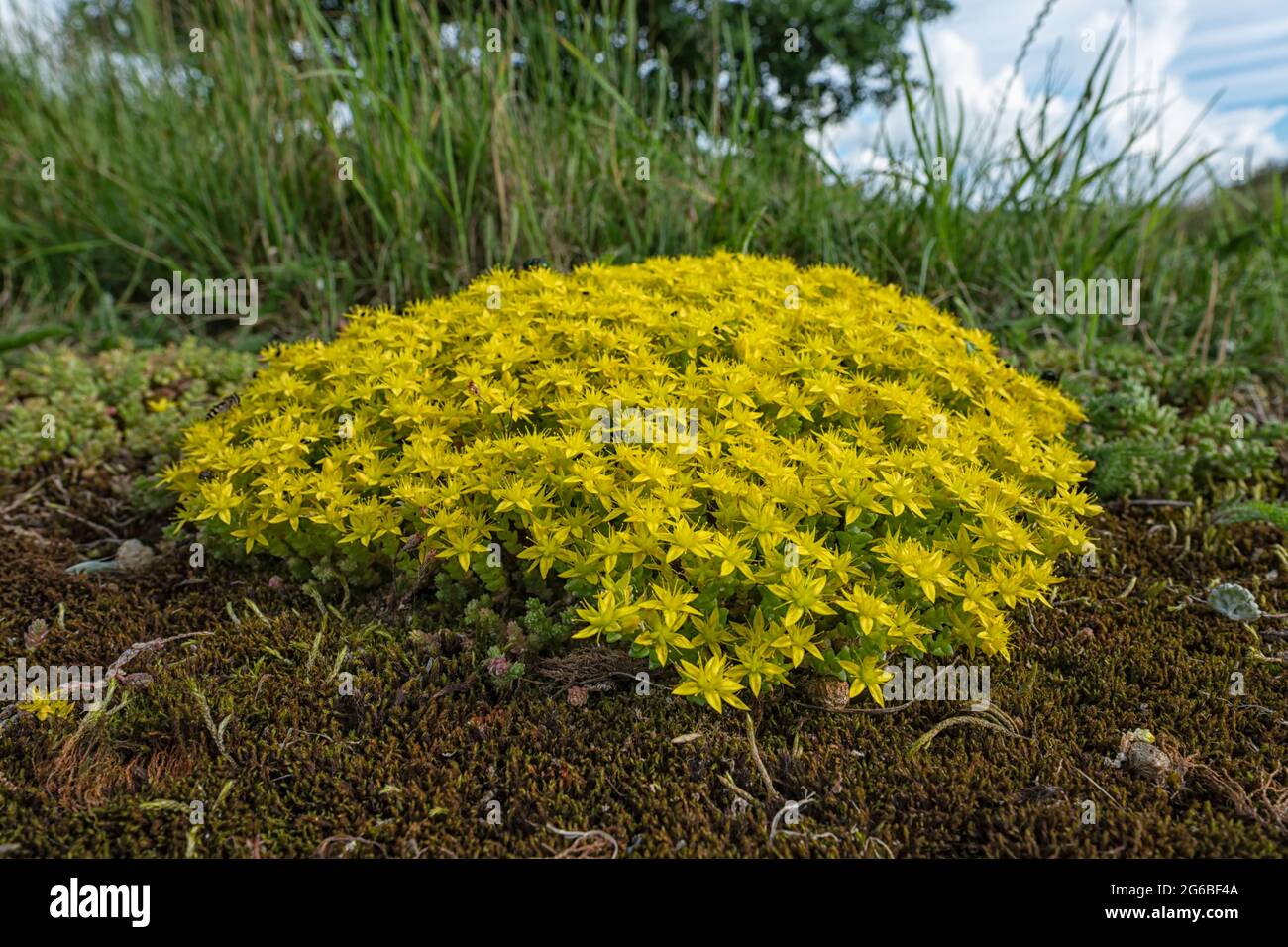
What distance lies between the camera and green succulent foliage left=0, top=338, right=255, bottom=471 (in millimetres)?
4059

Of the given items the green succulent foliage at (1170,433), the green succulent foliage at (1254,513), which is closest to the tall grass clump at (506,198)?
the green succulent foliage at (1170,433)

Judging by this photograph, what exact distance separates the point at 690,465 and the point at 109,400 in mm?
3364

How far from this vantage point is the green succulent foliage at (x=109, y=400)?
13.3 feet

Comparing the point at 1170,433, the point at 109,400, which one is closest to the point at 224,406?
the point at 109,400

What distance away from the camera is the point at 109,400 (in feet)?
14.8

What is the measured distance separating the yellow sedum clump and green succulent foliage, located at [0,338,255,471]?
1030 mm

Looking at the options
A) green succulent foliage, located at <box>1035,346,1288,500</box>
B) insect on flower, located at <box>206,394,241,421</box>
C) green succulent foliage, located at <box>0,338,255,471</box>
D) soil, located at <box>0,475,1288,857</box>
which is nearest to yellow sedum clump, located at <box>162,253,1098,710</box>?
insect on flower, located at <box>206,394,241,421</box>

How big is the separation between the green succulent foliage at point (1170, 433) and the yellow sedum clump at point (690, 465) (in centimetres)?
45

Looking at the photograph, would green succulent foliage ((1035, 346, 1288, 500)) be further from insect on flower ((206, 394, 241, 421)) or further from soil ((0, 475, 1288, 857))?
insect on flower ((206, 394, 241, 421))

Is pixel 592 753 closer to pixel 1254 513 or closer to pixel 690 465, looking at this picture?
pixel 690 465

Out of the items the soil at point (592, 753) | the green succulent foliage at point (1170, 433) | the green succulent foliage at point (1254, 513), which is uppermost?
the green succulent foliage at point (1170, 433)

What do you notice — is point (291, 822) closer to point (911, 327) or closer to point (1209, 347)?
point (911, 327)

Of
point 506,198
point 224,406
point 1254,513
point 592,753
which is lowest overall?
point 592,753

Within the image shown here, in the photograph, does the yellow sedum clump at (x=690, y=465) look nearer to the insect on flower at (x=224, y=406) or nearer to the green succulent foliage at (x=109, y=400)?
the insect on flower at (x=224, y=406)
